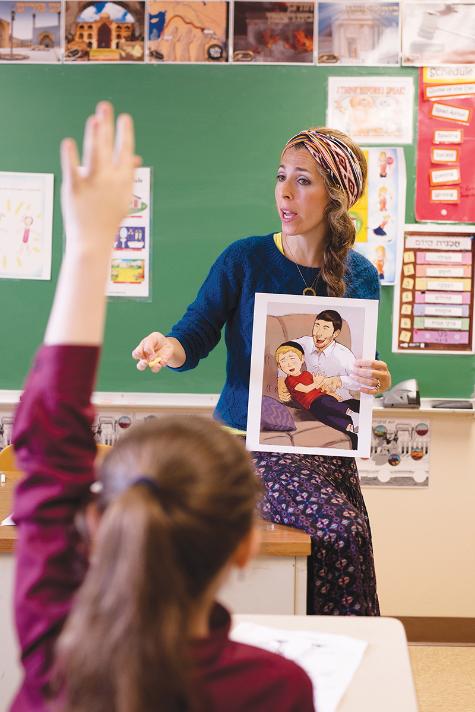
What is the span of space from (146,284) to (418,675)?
1.85 metres

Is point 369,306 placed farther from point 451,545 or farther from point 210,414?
point 451,545

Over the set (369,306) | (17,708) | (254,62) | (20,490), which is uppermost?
(254,62)

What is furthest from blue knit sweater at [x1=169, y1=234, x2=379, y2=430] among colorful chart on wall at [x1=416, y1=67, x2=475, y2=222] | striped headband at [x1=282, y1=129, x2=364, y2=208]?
colorful chart on wall at [x1=416, y1=67, x2=475, y2=222]

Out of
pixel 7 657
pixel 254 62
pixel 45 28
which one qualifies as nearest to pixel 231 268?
pixel 7 657

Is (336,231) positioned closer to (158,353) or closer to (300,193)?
(300,193)

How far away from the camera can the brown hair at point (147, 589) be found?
689 millimetres

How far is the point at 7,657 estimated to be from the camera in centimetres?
174

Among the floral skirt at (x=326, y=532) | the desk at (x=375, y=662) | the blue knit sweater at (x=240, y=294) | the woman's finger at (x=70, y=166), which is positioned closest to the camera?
the woman's finger at (x=70, y=166)

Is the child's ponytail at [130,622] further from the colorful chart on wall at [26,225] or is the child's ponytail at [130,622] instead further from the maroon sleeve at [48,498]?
the colorful chart on wall at [26,225]

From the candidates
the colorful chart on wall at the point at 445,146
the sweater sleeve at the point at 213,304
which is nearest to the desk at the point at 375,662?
the sweater sleeve at the point at 213,304

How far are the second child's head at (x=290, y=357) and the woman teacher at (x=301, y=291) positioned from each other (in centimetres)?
14

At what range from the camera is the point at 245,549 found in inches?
32.0

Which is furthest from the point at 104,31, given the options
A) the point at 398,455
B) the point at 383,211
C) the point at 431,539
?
the point at 431,539

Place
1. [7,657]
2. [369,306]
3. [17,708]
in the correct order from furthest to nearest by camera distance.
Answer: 1. [369,306]
2. [7,657]
3. [17,708]
